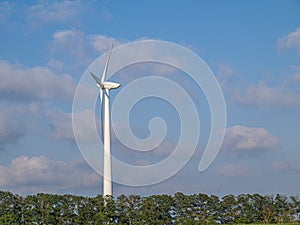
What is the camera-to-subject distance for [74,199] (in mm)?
110000

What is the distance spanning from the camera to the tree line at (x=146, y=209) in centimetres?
10631

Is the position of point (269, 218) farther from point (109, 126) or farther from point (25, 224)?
point (25, 224)

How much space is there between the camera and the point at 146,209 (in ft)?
361

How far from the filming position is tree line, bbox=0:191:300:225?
106 m

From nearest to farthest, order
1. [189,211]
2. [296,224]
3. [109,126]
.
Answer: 1. [109,126]
2. [296,224]
3. [189,211]

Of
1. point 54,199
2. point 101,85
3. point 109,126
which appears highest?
point 101,85

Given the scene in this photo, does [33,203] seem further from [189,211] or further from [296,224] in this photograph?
[296,224]

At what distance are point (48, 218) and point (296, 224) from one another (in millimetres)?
42558

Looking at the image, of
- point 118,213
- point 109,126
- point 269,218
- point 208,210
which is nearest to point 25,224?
point 118,213

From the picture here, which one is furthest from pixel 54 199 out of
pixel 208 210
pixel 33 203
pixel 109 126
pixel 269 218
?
pixel 269 218

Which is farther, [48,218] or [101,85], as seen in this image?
[48,218]

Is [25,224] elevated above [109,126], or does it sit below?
below

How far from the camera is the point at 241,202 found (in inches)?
4486

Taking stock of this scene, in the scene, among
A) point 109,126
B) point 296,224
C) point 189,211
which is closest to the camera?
point 109,126
